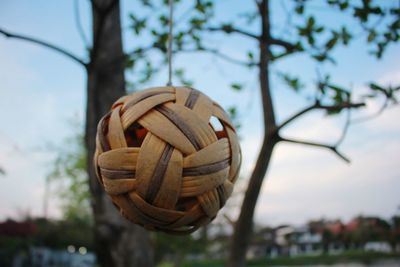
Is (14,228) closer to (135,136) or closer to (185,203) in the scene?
(135,136)

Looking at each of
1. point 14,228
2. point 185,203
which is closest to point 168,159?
point 185,203

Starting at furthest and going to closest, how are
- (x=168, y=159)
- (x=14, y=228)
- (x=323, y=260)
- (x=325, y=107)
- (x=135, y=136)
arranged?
(x=323, y=260)
(x=14, y=228)
(x=325, y=107)
(x=135, y=136)
(x=168, y=159)

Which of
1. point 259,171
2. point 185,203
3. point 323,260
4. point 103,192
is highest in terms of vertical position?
point 185,203

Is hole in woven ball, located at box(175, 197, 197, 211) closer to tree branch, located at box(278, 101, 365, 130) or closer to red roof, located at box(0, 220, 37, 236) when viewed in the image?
tree branch, located at box(278, 101, 365, 130)

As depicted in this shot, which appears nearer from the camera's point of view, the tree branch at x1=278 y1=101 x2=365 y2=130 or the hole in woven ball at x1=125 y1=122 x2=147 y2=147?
the hole in woven ball at x1=125 y1=122 x2=147 y2=147

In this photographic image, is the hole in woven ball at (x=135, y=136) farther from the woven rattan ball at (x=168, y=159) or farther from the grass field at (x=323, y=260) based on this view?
the grass field at (x=323, y=260)

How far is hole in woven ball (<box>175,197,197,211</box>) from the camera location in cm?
103

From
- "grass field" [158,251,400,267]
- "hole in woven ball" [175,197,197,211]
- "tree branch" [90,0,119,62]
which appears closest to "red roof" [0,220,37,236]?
"grass field" [158,251,400,267]

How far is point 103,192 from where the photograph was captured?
2441 millimetres

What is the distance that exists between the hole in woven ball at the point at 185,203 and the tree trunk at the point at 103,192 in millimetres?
1451

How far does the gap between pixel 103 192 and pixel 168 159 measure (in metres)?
1.61

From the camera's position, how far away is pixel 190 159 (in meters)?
0.97

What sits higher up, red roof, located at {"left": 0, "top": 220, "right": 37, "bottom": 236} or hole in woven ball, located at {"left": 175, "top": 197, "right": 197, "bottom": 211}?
hole in woven ball, located at {"left": 175, "top": 197, "right": 197, "bottom": 211}

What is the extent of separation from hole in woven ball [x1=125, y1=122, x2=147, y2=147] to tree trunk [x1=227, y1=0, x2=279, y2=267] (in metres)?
1.18
